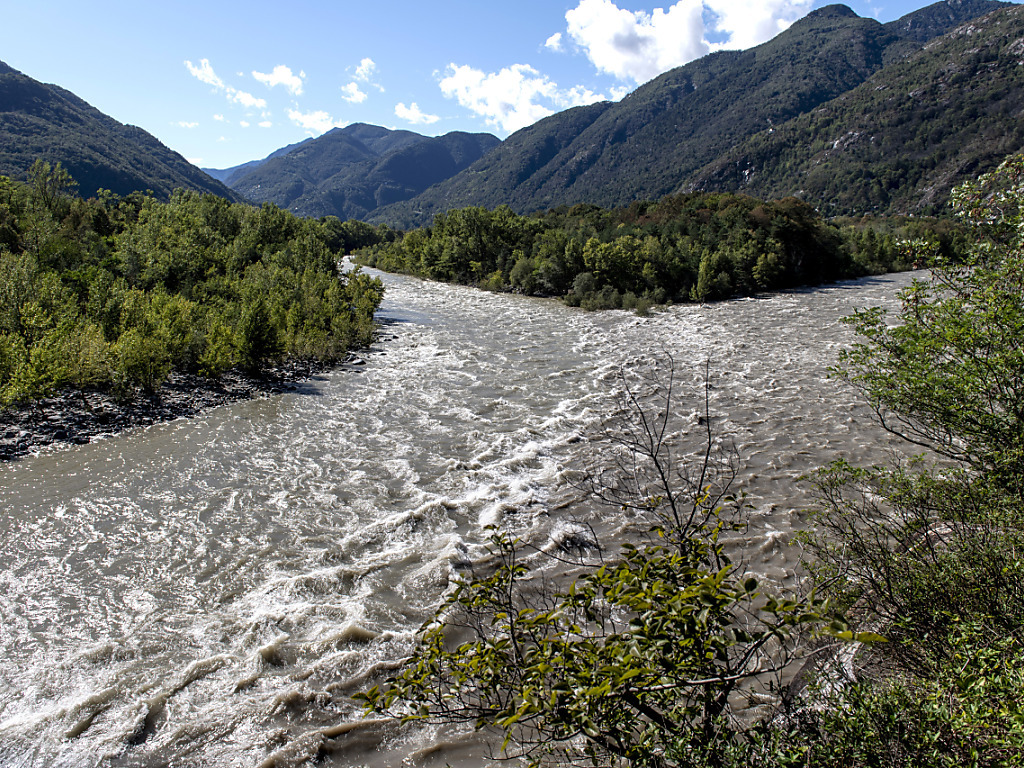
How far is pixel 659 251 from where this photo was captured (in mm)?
41062

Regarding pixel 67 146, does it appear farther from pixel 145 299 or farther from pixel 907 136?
pixel 907 136

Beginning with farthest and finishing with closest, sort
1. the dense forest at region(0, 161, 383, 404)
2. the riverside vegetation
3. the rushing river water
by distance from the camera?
the dense forest at region(0, 161, 383, 404), the rushing river water, the riverside vegetation

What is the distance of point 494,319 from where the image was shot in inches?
1258

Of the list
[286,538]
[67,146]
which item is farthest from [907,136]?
[67,146]

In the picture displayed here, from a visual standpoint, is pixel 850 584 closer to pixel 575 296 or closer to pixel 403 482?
pixel 403 482

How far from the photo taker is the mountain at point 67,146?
11138cm

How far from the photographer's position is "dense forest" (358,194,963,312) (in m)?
39.8

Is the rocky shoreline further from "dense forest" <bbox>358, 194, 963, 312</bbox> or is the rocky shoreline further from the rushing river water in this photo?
"dense forest" <bbox>358, 194, 963, 312</bbox>

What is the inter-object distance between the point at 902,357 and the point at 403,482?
8.50 metres

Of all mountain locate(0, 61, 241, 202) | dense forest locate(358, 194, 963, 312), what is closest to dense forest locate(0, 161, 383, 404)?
dense forest locate(358, 194, 963, 312)

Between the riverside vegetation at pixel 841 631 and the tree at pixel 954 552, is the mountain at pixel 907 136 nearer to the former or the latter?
the tree at pixel 954 552

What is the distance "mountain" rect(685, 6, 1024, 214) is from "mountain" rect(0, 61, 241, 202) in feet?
503

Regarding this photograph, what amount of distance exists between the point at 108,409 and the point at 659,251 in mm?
37620

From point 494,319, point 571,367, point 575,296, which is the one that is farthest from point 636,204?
point 571,367
